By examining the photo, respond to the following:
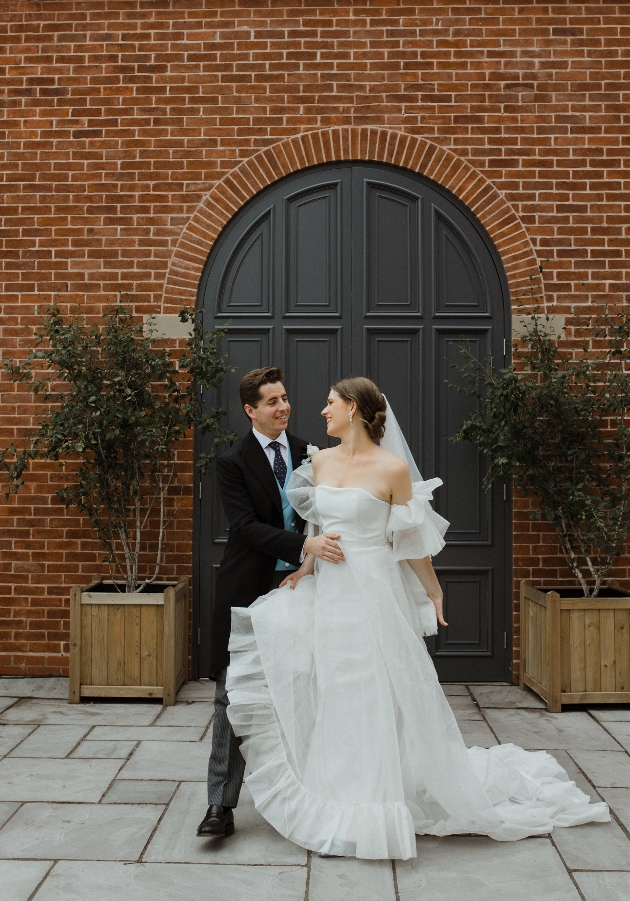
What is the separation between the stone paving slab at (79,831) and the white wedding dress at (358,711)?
556 millimetres

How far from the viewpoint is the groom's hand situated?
303cm

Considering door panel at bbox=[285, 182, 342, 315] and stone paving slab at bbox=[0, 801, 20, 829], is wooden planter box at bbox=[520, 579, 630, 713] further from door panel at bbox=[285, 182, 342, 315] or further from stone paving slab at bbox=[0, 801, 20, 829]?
stone paving slab at bbox=[0, 801, 20, 829]

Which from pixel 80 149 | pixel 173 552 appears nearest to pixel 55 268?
pixel 80 149

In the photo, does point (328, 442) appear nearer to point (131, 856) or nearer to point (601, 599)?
point (601, 599)

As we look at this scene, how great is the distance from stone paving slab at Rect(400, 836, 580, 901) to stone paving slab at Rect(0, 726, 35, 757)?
226 cm

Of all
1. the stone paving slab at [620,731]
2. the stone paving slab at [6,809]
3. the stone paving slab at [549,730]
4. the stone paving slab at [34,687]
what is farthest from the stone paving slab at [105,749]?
the stone paving slab at [620,731]

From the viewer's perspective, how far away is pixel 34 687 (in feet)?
16.9

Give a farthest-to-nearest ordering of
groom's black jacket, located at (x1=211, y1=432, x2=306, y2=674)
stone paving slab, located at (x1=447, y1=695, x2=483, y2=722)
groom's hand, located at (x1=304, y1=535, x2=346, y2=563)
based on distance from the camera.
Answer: stone paving slab, located at (x1=447, y1=695, x2=483, y2=722) → groom's black jacket, located at (x1=211, y1=432, x2=306, y2=674) → groom's hand, located at (x1=304, y1=535, x2=346, y2=563)

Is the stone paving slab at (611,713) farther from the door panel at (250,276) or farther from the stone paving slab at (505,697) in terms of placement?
the door panel at (250,276)

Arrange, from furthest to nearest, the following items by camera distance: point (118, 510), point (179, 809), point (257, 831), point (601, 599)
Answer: point (118, 510) < point (601, 599) < point (179, 809) < point (257, 831)

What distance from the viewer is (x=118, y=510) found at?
512 cm

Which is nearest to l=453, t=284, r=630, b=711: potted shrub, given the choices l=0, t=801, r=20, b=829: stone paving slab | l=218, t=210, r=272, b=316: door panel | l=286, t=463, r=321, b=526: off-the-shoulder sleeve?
l=218, t=210, r=272, b=316: door panel

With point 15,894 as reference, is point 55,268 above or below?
above

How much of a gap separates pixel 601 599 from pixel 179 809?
279 cm
